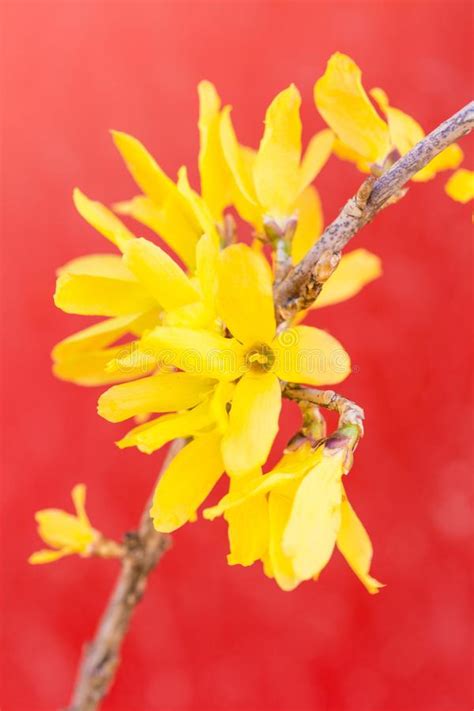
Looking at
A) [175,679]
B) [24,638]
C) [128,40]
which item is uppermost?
[128,40]

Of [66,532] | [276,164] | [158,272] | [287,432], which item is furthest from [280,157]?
[287,432]

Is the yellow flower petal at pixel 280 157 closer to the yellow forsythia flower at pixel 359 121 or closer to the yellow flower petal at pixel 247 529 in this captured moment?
the yellow forsythia flower at pixel 359 121

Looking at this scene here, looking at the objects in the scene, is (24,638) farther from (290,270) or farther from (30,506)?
(290,270)

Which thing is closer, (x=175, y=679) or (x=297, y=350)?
(x=297, y=350)

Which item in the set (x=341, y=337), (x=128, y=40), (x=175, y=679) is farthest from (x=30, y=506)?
(x=128, y=40)

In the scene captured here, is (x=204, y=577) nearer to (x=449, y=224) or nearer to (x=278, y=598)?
(x=278, y=598)

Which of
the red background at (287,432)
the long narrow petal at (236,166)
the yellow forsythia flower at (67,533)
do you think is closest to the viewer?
the long narrow petal at (236,166)

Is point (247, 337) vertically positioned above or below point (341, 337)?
above

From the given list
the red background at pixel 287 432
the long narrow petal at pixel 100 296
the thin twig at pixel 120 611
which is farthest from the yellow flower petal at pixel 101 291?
the red background at pixel 287 432
